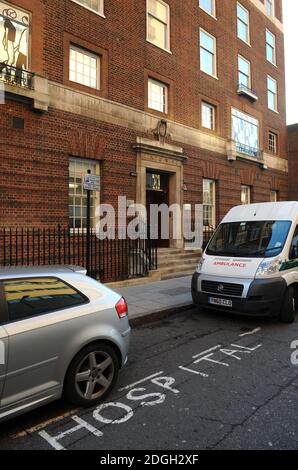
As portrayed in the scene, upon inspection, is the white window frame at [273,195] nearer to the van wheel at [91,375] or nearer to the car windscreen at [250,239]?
the car windscreen at [250,239]

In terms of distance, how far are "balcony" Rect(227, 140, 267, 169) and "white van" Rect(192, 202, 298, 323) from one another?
9.64 meters

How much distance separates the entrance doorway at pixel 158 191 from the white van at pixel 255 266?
6268mm

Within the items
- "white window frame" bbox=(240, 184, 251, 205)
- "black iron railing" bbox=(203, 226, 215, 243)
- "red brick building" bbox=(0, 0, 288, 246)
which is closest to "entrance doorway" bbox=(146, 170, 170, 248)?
"red brick building" bbox=(0, 0, 288, 246)

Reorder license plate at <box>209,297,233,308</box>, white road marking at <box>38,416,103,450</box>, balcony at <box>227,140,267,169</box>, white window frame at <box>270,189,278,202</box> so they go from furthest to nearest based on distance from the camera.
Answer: white window frame at <box>270,189,278,202</box> < balcony at <box>227,140,267,169</box> < license plate at <box>209,297,233,308</box> < white road marking at <box>38,416,103,450</box>

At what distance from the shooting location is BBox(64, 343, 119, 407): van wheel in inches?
133

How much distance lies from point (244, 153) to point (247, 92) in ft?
10.5

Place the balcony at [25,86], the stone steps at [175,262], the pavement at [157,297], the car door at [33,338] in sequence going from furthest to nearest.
Answer: the stone steps at [175,262], the balcony at [25,86], the pavement at [157,297], the car door at [33,338]

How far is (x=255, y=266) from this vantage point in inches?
244

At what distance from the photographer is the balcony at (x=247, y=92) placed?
17.5m

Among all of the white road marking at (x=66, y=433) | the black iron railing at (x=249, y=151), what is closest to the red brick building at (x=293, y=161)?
the black iron railing at (x=249, y=151)

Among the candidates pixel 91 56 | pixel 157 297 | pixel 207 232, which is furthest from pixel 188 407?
pixel 207 232

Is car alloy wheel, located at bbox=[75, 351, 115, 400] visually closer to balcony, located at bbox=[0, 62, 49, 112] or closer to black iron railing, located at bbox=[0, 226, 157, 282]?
black iron railing, located at bbox=[0, 226, 157, 282]

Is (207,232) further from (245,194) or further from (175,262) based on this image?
(245,194)

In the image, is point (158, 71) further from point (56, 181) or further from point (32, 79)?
point (56, 181)
